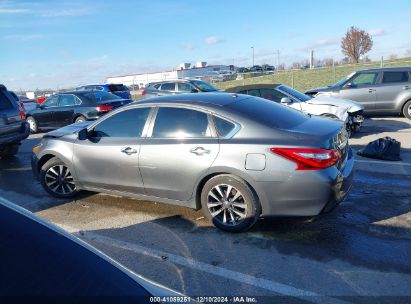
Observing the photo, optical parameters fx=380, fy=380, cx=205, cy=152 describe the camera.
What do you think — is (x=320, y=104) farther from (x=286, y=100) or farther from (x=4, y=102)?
(x=4, y=102)

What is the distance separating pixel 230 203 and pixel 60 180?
3.02 m

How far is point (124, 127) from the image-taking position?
530cm

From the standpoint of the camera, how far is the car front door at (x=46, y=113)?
14.0 meters

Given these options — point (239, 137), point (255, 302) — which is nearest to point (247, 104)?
point (239, 137)

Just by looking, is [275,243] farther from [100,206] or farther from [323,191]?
[100,206]

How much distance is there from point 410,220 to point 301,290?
2109mm

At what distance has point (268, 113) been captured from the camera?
A: 4.77 meters

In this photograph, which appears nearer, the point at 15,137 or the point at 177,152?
the point at 177,152

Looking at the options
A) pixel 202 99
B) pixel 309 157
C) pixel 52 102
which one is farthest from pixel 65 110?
pixel 309 157

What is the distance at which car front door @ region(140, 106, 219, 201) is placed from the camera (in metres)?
4.55

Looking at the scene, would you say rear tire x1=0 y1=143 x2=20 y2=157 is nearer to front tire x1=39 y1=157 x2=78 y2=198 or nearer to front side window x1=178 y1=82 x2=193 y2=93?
front tire x1=39 y1=157 x2=78 y2=198

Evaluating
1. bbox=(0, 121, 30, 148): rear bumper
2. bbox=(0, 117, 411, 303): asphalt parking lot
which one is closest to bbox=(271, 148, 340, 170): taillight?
bbox=(0, 117, 411, 303): asphalt parking lot

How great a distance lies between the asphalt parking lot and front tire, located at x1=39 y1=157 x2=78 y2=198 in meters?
0.18

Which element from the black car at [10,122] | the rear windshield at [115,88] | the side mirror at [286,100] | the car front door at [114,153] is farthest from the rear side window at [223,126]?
the rear windshield at [115,88]
